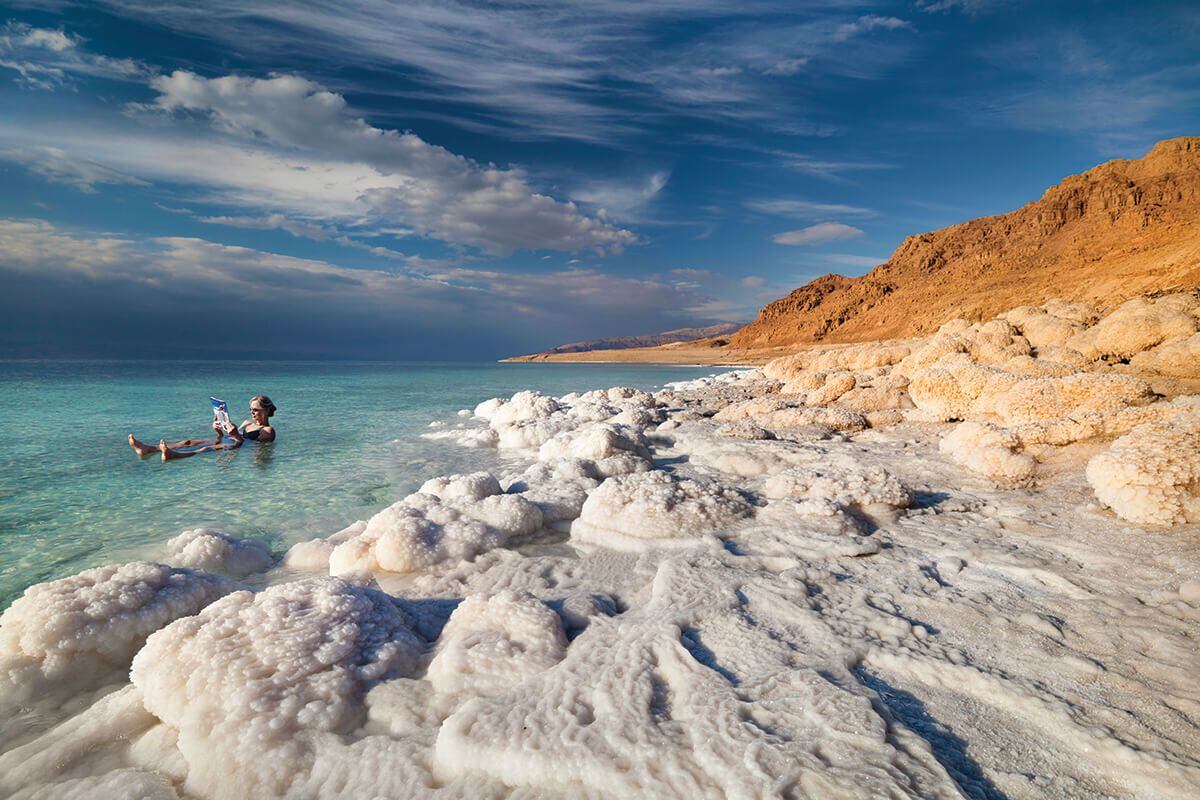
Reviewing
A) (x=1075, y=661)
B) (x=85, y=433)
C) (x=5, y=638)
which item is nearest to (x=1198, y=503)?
(x=1075, y=661)

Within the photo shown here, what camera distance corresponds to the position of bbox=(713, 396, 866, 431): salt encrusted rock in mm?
7566

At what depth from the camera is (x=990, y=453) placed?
476 centimetres

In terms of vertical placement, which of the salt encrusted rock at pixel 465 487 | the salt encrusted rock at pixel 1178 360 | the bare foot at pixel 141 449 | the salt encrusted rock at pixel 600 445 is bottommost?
the bare foot at pixel 141 449

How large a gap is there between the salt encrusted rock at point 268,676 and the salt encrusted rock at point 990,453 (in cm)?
520

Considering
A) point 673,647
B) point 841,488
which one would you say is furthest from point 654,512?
point 673,647

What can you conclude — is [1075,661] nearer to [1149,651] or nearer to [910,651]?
[1149,651]

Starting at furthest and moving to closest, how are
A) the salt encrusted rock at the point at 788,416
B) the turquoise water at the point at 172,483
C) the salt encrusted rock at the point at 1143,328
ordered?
the salt encrusted rock at the point at 788,416, the salt encrusted rock at the point at 1143,328, the turquoise water at the point at 172,483

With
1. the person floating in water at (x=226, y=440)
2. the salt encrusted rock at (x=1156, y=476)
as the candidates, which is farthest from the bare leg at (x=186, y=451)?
the salt encrusted rock at (x=1156, y=476)

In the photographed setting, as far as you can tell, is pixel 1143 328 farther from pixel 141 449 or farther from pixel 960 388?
pixel 141 449

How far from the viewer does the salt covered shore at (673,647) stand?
1641mm

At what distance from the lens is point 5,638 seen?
2.48m

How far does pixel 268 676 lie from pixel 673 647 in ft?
5.71

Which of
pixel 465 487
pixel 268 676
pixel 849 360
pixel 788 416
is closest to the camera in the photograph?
pixel 268 676

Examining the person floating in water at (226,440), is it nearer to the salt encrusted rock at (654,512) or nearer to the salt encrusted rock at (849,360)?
the salt encrusted rock at (654,512)
